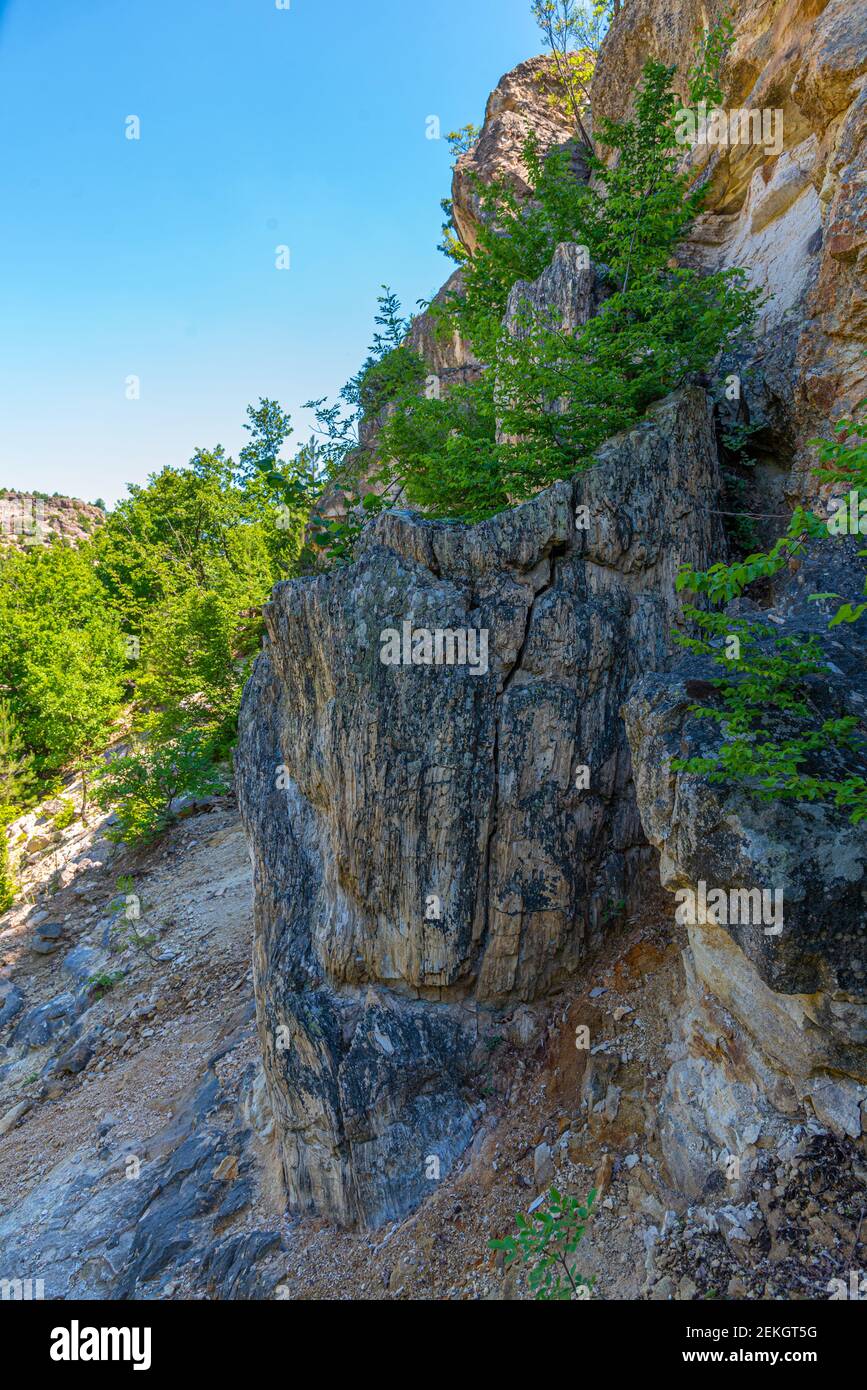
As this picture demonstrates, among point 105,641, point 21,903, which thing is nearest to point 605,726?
point 21,903

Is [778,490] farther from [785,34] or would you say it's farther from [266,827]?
[266,827]

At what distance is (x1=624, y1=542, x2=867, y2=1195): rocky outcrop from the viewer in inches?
165

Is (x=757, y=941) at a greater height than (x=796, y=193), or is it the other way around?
(x=796, y=193)

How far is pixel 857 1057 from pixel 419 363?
16.9 m

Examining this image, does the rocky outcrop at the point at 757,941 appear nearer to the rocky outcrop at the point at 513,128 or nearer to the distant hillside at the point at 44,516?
the rocky outcrop at the point at 513,128

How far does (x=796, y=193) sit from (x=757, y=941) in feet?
32.9

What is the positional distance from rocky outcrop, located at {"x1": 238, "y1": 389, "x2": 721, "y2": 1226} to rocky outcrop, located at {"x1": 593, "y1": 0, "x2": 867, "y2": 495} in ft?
4.43

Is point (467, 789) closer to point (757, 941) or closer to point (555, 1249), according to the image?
point (757, 941)

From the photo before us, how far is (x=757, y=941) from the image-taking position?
437 cm

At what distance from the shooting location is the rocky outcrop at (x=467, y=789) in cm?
741

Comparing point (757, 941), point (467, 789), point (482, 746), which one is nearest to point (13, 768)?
point (467, 789)

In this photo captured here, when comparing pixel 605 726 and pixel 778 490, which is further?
pixel 778 490

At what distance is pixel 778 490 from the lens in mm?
8312

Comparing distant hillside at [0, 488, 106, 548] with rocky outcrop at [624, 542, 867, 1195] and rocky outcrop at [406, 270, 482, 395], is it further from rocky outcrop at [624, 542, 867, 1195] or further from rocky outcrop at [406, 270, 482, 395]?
rocky outcrop at [624, 542, 867, 1195]
